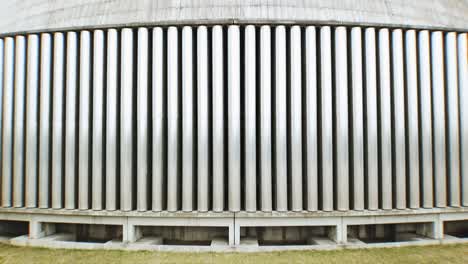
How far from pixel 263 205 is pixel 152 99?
240 inches

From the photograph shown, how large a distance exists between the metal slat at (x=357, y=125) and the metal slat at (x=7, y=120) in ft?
47.5

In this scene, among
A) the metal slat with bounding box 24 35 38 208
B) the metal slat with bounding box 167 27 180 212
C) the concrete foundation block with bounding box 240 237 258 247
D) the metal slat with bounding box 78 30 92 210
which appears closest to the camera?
the concrete foundation block with bounding box 240 237 258 247

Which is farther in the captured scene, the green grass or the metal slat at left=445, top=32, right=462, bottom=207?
the metal slat at left=445, top=32, right=462, bottom=207

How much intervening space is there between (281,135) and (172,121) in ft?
14.1

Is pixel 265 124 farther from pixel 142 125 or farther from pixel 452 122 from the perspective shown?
pixel 452 122

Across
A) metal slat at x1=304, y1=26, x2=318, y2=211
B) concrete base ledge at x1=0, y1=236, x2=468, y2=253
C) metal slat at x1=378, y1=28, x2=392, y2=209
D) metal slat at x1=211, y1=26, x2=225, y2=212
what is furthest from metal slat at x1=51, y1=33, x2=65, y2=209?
metal slat at x1=378, y1=28, x2=392, y2=209

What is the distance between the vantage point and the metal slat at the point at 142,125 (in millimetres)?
9875

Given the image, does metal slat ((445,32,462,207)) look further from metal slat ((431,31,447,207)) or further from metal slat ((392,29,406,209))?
metal slat ((392,29,406,209))

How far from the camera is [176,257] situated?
8844 mm

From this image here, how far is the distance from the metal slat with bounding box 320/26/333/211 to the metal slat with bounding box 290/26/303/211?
92 cm

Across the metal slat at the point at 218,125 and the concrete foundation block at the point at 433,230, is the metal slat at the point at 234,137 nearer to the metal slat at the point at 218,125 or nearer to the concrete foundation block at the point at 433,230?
the metal slat at the point at 218,125

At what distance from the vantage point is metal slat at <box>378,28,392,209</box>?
32.9 feet

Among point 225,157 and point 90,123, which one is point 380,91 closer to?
point 225,157

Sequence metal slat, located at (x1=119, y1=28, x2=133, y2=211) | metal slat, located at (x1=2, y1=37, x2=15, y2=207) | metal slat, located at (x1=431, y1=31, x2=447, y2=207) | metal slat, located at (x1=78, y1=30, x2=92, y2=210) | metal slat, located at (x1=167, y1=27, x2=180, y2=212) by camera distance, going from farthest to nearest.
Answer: metal slat, located at (x1=2, y1=37, x2=15, y2=207)
metal slat, located at (x1=431, y1=31, x2=447, y2=207)
metal slat, located at (x1=78, y1=30, x2=92, y2=210)
metal slat, located at (x1=119, y1=28, x2=133, y2=211)
metal slat, located at (x1=167, y1=27, x2=180, y2=212)
